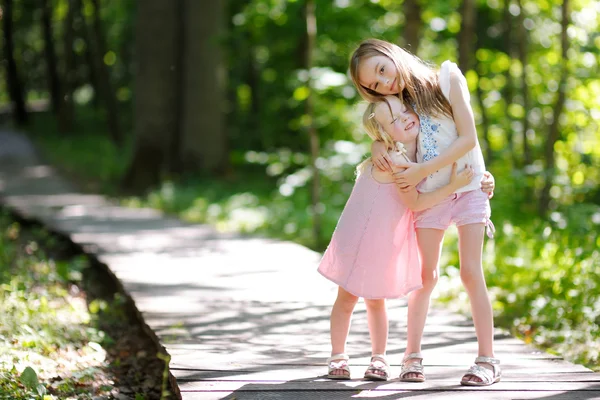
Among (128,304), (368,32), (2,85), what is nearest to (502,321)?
(128,304)

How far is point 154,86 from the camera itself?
18266 millimetres

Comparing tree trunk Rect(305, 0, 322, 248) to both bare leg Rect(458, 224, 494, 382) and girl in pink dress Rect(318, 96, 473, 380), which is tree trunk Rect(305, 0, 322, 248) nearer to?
girl in pink dress Rect(318, 96, 473, 380)

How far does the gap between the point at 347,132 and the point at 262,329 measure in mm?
7571

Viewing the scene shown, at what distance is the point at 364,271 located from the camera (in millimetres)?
4305

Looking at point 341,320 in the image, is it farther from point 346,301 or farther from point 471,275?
point 471,275

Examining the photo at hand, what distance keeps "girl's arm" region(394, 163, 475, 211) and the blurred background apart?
1.18 m

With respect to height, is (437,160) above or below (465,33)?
below

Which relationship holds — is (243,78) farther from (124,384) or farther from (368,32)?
(124,384)

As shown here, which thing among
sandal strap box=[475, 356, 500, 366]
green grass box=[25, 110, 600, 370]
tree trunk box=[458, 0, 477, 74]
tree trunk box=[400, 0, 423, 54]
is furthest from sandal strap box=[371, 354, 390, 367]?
tree trunk box=[400, 0, 423, 54]

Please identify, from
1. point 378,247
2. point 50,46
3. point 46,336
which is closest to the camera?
point 378,247

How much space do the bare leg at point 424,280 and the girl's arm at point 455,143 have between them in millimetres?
299

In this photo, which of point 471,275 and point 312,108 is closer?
point 471,275

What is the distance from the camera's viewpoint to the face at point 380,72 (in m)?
4.20

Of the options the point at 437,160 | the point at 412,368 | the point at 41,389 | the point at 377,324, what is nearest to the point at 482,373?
the point at 412,368
